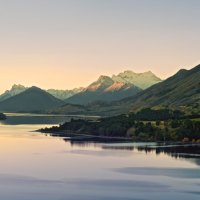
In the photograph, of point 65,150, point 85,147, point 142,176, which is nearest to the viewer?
point 142,176

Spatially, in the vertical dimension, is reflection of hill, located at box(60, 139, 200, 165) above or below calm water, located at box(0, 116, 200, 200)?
above

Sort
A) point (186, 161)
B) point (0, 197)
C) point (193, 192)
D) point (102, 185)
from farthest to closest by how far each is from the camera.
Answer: point (186, 161), point (102, 185), point (193, 192), point (0, 197)

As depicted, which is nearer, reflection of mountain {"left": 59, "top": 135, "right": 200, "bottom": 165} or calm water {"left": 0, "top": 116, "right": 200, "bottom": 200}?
Answer: calm water {"left": 0, "top": 116, "right": 200, "bottom": 200}

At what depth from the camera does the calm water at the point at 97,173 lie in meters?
100

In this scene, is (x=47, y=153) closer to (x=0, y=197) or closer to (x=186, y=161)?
(x=186, y=161)

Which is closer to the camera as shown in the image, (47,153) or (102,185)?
(102,185)

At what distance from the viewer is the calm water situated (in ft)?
328

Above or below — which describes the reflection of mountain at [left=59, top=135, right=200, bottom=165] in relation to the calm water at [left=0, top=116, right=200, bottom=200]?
above

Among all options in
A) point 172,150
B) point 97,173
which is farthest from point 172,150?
point 97,173

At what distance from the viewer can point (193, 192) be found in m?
102

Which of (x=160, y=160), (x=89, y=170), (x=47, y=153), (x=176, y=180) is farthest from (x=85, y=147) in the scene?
(x=176, y=180)

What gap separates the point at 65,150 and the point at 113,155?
19904 mm

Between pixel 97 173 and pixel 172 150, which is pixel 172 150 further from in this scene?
pixel 97 173

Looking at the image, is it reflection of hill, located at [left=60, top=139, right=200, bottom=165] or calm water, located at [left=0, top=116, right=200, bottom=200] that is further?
reflection of hill, located at [left=60, top=139, right=200, bottom=165]
